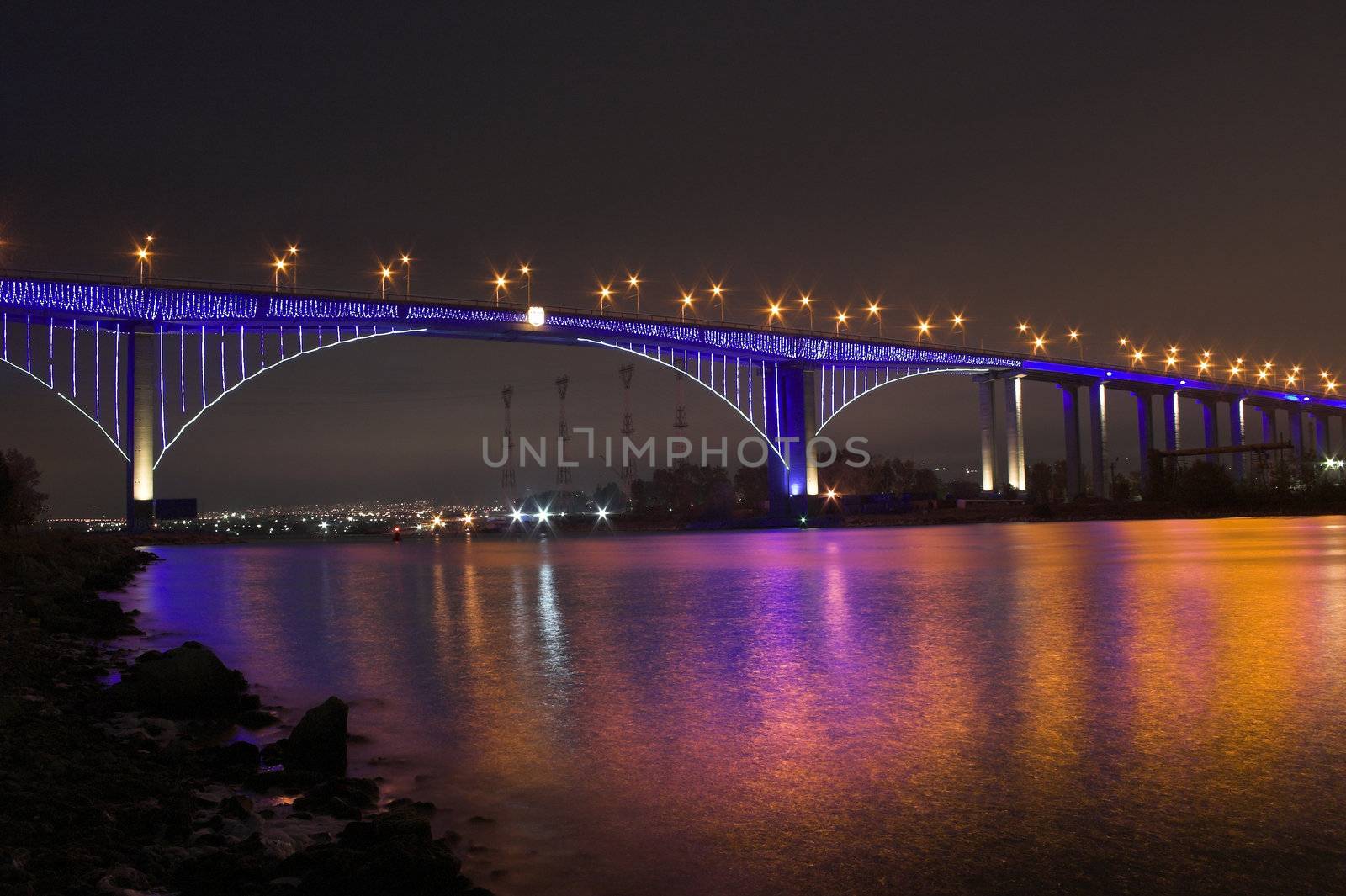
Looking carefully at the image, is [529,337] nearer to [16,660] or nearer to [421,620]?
[421,620]

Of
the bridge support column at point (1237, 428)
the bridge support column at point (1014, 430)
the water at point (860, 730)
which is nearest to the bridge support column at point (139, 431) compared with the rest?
the water at point (860, 730)

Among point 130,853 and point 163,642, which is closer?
point 130,853

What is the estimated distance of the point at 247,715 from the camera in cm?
1048

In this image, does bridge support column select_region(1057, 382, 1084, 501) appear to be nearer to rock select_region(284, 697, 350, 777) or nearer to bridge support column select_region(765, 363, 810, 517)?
bridge support column select_region(765, 363, 810, 517)

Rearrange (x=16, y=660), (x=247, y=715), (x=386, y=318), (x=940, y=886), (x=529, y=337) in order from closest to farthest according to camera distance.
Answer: (x=940, y=886) → (x=247, y=715) → (x=16, y=660) → (x=386, y=318) → (x=529, y=337)

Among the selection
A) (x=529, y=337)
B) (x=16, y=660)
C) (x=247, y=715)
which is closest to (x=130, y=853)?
(x=247, y=715)

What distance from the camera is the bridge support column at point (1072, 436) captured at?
375ft

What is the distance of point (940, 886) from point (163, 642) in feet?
48.8

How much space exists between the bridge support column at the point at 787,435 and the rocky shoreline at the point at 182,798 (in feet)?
263

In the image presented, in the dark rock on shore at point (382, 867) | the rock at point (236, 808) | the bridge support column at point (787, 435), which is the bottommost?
the rock at point (236, 808)

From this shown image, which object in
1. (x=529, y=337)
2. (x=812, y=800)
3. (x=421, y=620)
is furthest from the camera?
(x=529, y=337)

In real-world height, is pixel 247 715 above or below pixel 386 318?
below

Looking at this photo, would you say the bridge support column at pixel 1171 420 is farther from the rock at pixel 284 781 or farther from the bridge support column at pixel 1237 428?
the rock at pixel 284 781

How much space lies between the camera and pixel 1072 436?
379 feet
